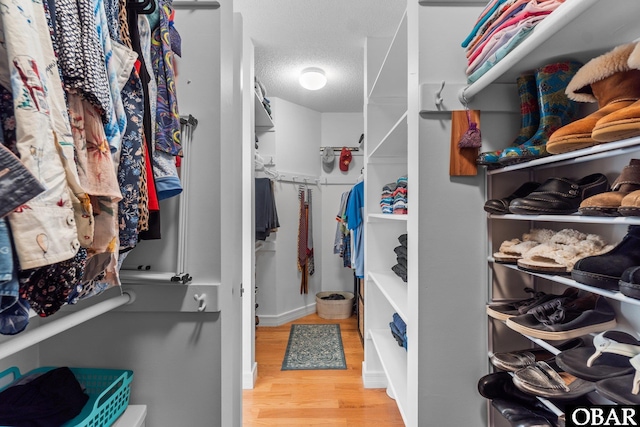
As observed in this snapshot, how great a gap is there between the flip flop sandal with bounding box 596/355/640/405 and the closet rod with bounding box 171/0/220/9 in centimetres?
153

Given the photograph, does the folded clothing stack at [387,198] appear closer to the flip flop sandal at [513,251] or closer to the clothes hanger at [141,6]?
the flip flop sandal at [513,251]

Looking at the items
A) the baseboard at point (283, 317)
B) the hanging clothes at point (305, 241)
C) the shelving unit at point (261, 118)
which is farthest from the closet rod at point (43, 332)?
the hanging clothes at point (305, 241)

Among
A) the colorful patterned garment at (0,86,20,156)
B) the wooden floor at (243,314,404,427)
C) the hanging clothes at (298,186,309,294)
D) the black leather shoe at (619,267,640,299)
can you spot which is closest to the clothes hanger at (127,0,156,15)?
the colorful patterned garment at (0,86,20,156)

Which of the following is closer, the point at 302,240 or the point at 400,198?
the point at 400,198

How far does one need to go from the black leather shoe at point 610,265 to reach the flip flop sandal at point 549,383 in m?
0.29

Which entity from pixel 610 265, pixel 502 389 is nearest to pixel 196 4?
pixel 610 265

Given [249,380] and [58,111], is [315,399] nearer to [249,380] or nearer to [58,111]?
[249,380]

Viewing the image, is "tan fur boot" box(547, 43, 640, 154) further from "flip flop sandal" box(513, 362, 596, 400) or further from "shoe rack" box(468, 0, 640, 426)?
"flip flop sandal" box(513, 362, 596, 400)

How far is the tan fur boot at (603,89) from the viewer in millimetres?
688

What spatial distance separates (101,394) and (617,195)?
4.57 ft

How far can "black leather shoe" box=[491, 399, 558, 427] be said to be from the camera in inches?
34.7

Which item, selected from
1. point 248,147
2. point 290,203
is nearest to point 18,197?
point 248,147

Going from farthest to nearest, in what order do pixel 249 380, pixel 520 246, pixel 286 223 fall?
pixel 286 223 → pixel 249 380 → pixel 520 246

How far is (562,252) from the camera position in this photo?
0.82m
